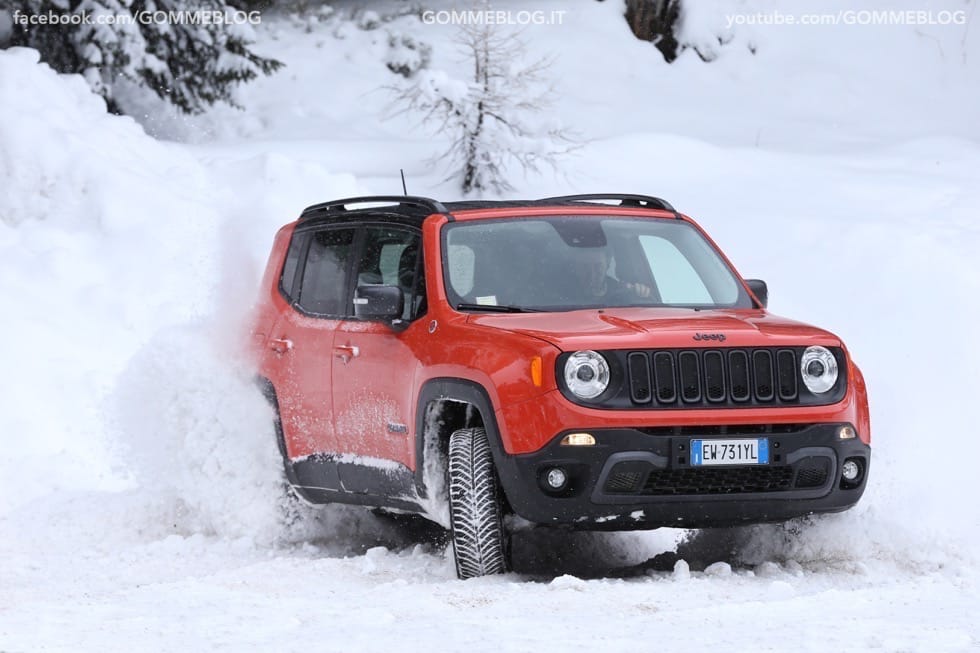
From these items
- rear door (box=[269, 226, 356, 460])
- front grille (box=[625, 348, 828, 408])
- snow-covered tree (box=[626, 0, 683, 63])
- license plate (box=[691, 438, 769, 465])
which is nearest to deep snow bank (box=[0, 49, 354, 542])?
rear door (box=[269, 226, 356, 460])

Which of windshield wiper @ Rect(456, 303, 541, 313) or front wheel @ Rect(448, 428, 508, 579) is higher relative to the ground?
windshield wiper @ Rect(456, 303, 541, 313)

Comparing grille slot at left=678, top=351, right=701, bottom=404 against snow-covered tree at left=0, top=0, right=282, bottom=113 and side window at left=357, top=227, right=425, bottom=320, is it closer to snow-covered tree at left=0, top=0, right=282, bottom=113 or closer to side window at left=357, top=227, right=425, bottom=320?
side window at left=357, top=227, right=425, bottom=320

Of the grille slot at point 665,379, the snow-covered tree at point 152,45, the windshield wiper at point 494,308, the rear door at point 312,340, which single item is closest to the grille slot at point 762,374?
the grille slot at point 665,379

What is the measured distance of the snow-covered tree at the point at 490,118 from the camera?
19875 millimetres

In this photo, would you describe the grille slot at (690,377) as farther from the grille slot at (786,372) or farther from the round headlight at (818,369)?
the round headlight at (818,369)

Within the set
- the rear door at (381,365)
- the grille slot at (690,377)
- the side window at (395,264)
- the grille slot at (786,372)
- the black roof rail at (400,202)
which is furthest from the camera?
the black roof rail at (400,202)

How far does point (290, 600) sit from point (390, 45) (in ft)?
75.8

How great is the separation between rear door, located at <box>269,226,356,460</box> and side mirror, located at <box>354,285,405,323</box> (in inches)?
24.6

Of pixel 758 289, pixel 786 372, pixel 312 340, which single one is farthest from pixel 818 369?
pixel 312 340

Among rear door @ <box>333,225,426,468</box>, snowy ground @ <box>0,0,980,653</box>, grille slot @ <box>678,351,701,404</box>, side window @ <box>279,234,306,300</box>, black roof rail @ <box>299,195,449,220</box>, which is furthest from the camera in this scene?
side window @ <box>279,234,306,300</box>

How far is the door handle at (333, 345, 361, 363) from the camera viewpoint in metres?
7.42

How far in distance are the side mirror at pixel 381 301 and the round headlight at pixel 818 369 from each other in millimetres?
1810

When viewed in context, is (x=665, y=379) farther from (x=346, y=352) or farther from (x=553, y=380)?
(x=346, y=352)

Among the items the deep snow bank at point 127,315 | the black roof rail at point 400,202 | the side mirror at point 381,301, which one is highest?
the black roof rail at point 400,202
